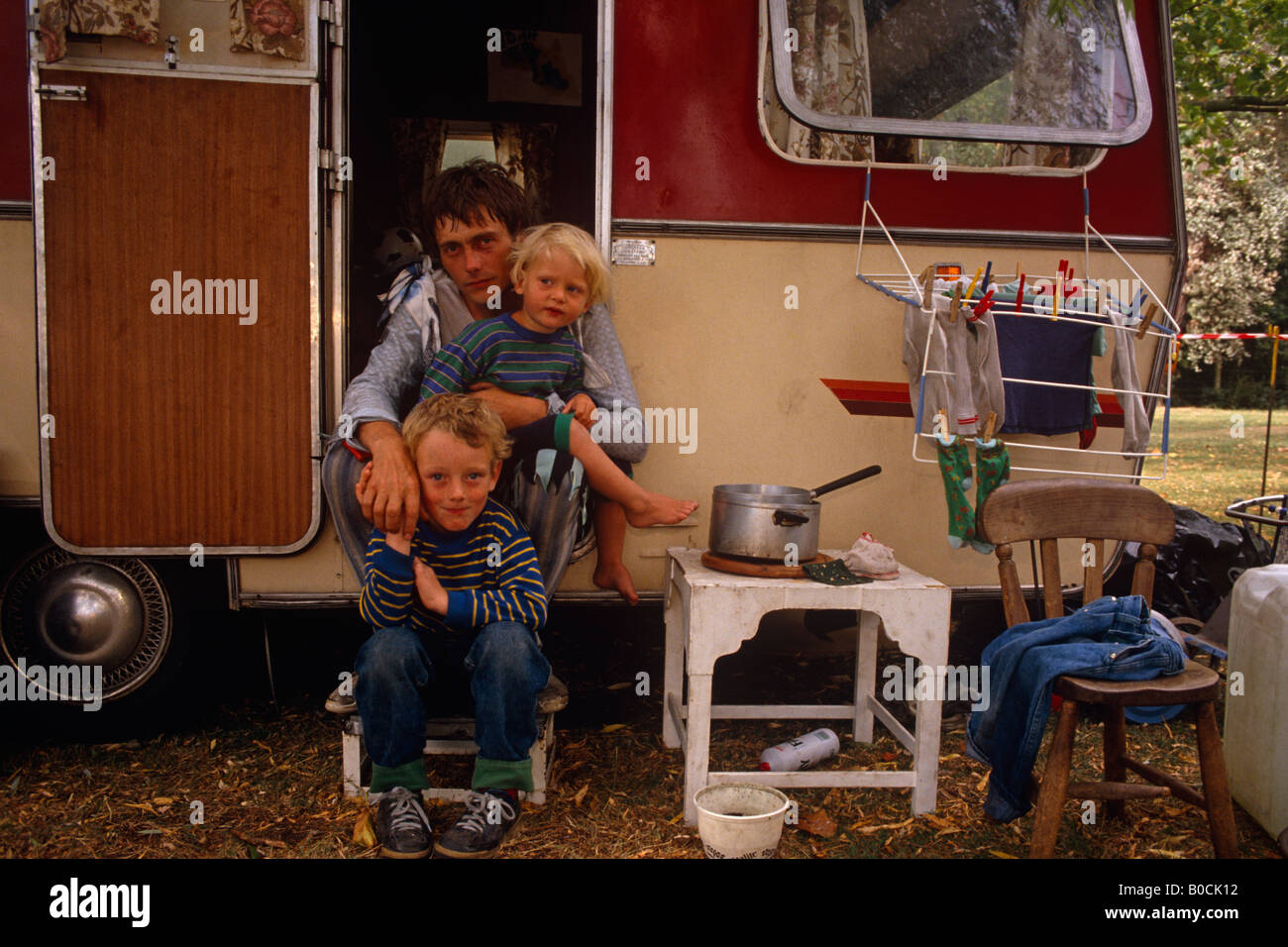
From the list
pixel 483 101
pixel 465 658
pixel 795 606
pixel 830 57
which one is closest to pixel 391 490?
pixel 465 658

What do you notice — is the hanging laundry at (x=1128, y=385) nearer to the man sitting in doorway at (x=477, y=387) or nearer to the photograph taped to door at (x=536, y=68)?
the man sitting in doorway at (x=477, y=387)

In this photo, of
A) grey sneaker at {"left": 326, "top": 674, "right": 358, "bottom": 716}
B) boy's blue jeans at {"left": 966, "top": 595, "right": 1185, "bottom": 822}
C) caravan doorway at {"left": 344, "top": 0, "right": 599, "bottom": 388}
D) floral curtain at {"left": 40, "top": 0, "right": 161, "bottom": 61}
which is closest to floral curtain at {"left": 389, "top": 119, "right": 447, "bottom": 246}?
caravan doorway at {"left": 344, "top": 0, "right": 599, "bottom": 388}

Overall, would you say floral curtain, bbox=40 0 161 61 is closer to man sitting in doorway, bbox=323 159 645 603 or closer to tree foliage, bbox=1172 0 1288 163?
man sitting in doorway, bbox=323 159 645 603

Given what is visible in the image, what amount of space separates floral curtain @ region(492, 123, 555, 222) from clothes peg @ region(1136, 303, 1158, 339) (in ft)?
10.0

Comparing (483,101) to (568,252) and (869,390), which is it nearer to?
(568,252)

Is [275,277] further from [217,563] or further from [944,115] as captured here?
[944,115]

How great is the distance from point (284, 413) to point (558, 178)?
8.74 feet

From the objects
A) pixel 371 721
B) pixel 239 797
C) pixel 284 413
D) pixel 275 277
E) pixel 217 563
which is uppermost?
pixel 275 277

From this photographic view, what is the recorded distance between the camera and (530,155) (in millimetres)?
5156

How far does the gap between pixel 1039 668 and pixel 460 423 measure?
5.48 ft

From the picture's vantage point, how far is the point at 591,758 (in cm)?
319

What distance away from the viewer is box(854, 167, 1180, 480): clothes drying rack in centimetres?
299
